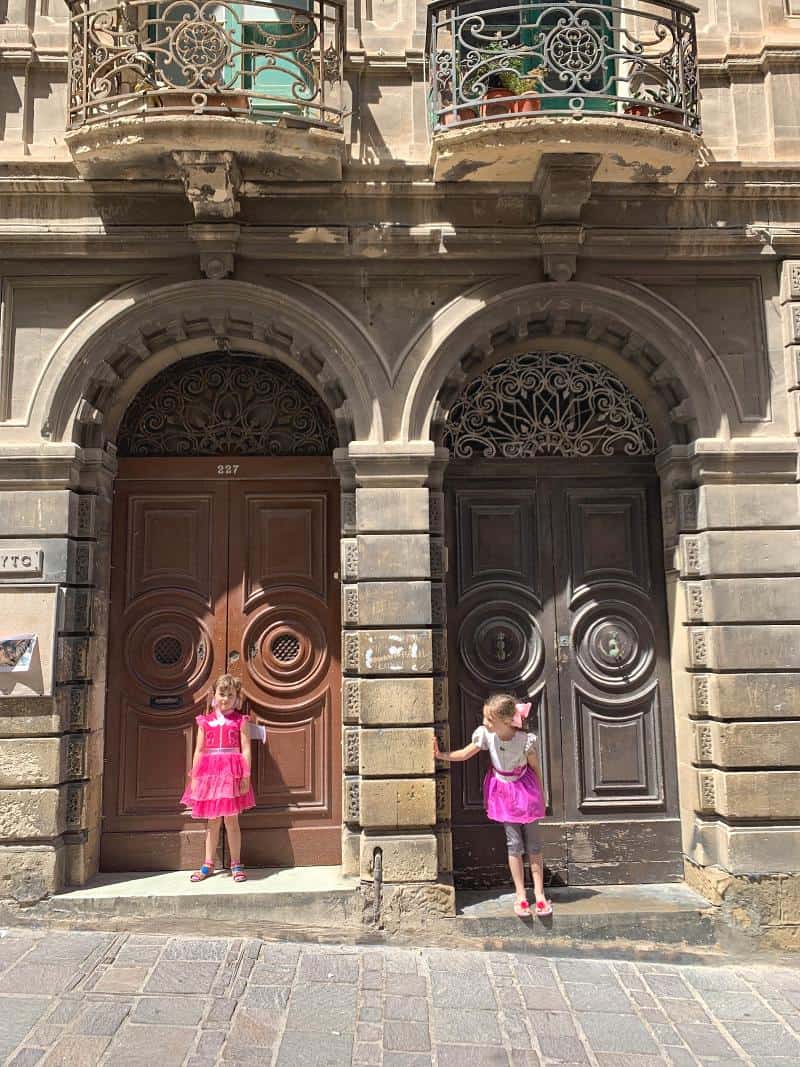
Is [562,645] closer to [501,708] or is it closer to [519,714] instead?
[519,714]

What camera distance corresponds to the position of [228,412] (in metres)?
7.33

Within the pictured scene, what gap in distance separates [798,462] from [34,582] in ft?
20.5

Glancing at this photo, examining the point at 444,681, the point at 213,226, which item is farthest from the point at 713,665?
the point at 213,226

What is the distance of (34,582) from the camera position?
6379 millimetres

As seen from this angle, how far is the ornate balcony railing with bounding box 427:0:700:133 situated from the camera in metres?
6.32

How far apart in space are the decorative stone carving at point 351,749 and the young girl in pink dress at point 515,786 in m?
0.78

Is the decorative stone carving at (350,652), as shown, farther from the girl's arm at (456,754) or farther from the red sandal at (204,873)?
the red sandal at (204,873)

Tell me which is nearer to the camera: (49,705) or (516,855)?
(516,855)

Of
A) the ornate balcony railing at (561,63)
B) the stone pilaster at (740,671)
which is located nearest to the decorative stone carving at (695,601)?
the stone pilaster at (740,671)

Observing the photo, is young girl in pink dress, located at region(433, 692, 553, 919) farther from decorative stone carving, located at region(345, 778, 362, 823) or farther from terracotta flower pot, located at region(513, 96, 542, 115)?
terracotta flower pot, located at region(513, 96, 542, 115)

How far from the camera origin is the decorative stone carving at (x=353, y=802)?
21.1 feet

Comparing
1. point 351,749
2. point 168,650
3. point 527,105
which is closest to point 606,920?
point 351,749

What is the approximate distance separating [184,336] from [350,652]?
3036 millimetres

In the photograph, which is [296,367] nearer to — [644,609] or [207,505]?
[207,505]
